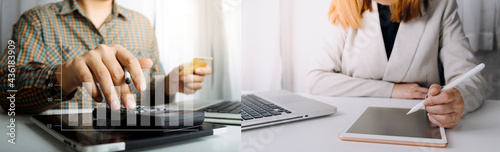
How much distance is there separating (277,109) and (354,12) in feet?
0.59

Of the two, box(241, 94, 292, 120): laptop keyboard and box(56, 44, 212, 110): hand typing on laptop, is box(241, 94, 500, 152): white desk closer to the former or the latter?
box(241, 94, 292, 120): laptop keyboard

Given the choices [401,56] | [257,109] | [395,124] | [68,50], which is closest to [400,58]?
[401,56]

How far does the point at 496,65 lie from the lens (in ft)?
1.11

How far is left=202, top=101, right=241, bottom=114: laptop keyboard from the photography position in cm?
43

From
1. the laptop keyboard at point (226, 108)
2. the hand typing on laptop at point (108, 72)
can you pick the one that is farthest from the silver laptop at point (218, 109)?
the hand typing on laptop at point (108, 72)

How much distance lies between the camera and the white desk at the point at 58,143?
30 cm

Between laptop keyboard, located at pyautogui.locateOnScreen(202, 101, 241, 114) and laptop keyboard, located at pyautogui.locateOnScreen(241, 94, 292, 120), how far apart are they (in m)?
0.01

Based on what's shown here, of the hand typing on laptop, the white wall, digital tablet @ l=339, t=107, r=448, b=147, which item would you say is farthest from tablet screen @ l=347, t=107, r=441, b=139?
the hand typing on laptop

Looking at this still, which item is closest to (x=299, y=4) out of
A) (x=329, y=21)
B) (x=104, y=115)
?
(x=329, y=21)

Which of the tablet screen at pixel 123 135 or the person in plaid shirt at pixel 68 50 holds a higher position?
the person in plaid shirt at pixel 68 50

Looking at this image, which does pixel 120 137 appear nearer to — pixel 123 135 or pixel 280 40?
pixel 123 135

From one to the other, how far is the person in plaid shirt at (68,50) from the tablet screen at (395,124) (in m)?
0.31

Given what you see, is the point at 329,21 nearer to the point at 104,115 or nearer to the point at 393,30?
the point at 393,30

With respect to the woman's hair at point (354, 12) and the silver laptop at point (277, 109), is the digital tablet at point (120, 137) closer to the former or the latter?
the silver laptop at point (277, 109)
